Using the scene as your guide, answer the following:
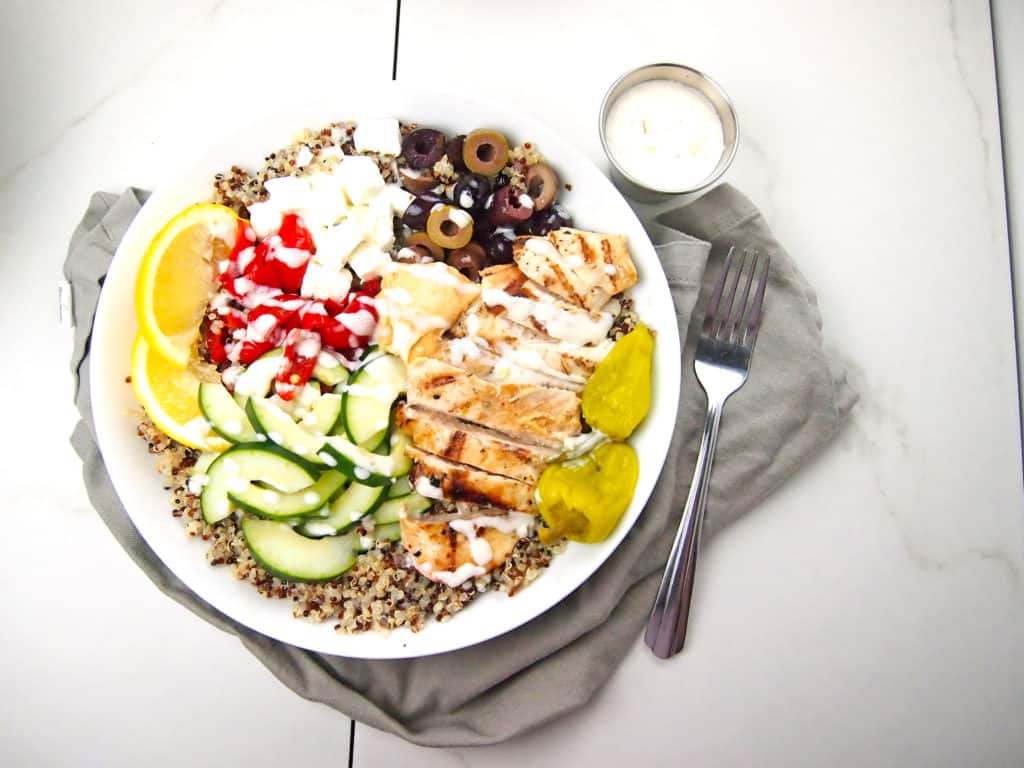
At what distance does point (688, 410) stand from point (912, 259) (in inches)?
35.1

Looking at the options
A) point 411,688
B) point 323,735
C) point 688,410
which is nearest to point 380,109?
point 688,410

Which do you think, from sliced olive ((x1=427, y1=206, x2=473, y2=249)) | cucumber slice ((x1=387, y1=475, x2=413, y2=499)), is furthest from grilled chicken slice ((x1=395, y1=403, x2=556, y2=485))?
sliced olive ((x1=427, y1=206, x2=473, y2=249))

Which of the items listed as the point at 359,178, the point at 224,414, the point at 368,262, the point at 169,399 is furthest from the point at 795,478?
the point at 169,399

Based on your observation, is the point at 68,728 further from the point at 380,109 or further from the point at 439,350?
the point at 380,109

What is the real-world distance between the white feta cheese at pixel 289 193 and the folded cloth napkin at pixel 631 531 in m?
0.44

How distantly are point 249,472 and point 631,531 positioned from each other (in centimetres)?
98

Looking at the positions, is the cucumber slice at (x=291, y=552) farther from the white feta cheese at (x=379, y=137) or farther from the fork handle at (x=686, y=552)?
the white feta cheese at (x=379, y=137)

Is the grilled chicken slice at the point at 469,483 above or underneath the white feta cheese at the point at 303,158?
underneath

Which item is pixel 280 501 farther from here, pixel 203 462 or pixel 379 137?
pixel 379 137

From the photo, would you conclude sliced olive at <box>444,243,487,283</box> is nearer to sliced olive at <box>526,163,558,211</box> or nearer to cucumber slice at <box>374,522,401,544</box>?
sliced olive at <box>526,163,558,211</box>

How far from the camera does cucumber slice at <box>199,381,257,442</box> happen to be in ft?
6.55

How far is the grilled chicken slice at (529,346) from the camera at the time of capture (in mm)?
2043

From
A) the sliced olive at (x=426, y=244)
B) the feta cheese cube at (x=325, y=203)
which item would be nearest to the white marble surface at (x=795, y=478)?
the feta cheese cube at (x=325, y=203)

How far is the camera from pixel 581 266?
2.05 metres
